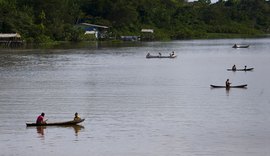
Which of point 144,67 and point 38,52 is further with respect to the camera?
point 38,52

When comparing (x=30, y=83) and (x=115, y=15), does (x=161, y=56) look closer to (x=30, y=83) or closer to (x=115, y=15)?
(x=30, y=83)

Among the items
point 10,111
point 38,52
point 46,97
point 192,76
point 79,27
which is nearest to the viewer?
point 10,111

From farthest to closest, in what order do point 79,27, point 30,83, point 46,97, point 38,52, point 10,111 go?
point 79,27 → point 38,52 → point 30,83 → point 46,97 → point 10,111

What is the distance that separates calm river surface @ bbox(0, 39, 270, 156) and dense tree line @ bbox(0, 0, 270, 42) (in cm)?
3099

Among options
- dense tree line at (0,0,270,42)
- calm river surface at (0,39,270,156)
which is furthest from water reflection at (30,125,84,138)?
dense tree line at (0,0,270,42)

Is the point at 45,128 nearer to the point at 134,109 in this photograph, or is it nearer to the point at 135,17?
the point at 134,109

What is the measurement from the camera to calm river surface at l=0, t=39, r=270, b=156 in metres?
23.1

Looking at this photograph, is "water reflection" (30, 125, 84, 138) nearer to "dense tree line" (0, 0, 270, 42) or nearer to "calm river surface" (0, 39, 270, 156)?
"calm river surface" (0, 39, 270, 156)

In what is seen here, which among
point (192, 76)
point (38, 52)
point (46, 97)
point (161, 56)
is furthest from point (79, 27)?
point (46, 97)

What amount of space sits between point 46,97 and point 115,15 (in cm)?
7074

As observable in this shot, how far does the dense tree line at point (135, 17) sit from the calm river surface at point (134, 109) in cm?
A: 3099

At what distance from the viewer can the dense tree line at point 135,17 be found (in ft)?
279

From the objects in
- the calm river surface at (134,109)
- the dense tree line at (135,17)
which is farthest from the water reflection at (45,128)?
the dense tree line at (135,17)

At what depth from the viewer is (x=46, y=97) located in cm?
3444
